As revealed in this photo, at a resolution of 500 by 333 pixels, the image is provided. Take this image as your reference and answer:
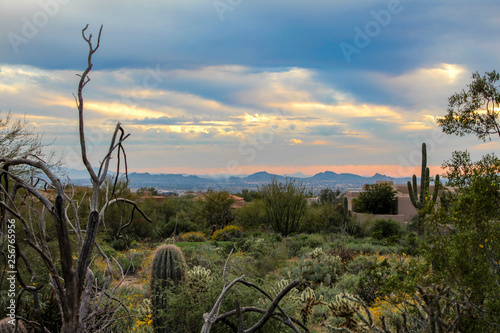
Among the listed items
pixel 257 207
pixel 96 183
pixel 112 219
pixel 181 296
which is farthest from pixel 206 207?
pixel 96 183

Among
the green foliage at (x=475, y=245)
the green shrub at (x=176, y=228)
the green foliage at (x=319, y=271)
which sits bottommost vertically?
the green shrub at (x=176, y=228)

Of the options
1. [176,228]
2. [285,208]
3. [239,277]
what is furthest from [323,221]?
[239,277]

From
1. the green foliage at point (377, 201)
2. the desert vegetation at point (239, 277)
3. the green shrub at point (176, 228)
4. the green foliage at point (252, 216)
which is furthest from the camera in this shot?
the green foliage at point (377, 201)

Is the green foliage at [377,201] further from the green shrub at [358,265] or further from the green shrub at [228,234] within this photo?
the green shrub at [358,265]

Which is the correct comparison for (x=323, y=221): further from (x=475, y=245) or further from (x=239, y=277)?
(x=239, y=277)

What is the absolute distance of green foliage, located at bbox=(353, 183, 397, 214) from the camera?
31.1 metres

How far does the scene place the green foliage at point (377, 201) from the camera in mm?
31125

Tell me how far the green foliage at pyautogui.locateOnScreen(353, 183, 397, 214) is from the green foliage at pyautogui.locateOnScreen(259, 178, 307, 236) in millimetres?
10410

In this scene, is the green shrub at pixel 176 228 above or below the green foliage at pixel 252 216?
below

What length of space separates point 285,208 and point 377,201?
39.7 feet

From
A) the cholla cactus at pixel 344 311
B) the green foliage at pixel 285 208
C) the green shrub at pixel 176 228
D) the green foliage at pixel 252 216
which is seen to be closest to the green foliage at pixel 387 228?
the green foliage at pixel 285 208

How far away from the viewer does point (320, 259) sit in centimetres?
1217

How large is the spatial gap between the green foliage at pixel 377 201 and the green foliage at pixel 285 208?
1041cm

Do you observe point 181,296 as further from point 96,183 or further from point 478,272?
point 96,183
